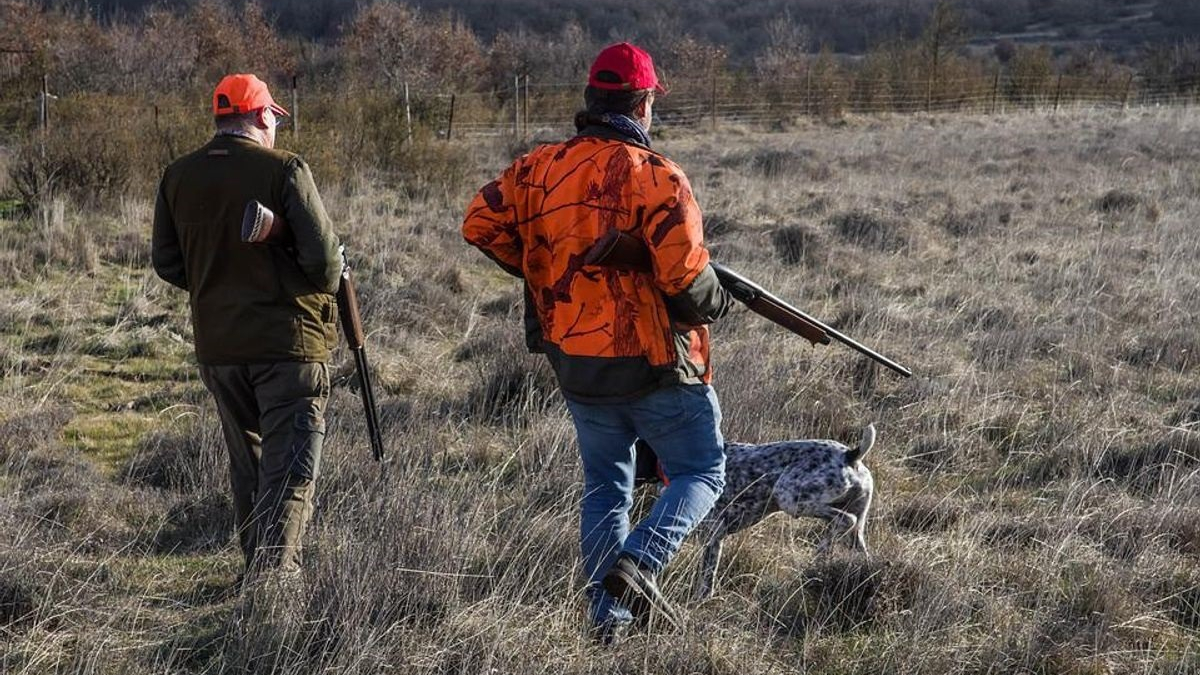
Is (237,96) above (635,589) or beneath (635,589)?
above

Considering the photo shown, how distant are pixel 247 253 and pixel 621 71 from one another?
4.43 feet

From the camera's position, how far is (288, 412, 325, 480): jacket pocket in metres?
3.73

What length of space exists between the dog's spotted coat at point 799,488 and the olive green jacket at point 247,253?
4.73ft

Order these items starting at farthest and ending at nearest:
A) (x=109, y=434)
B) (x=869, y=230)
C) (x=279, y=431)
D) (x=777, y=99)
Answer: (x=777, y=99), (x=869, y=230), (x=109, y=434), (x=279, y=431)

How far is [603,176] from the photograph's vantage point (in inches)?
117

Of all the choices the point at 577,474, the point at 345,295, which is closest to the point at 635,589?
the point at 577,474

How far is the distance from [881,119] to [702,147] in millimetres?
8899

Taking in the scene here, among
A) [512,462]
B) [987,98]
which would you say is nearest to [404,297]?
[512,462]

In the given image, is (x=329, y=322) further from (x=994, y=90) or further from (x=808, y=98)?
(x=994, y=90)

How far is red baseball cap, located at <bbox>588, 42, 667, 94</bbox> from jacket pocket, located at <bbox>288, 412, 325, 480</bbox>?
1.47m

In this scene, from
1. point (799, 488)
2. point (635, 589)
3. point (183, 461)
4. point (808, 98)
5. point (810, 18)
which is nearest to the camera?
point (635, 589)

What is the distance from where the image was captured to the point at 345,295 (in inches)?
156

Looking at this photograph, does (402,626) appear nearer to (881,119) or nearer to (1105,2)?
(881,119)

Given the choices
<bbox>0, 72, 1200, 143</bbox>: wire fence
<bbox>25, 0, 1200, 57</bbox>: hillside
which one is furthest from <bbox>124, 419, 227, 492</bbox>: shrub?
<bbox>25, 0, 1200, 57</bbox>: hillside
